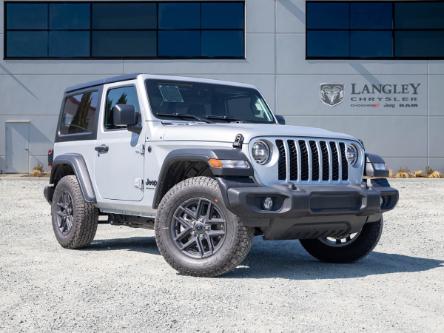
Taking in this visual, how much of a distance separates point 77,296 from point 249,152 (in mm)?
1868

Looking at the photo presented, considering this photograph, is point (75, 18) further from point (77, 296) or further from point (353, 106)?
point (77, 296)

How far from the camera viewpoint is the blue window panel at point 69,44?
89.2ft

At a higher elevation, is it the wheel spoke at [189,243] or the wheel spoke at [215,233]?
the wheel spoke at [215,233]

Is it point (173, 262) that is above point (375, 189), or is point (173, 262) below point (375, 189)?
below

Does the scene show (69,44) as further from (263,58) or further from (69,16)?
(263,58)

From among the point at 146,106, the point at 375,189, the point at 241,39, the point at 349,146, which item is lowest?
the point at 375,189

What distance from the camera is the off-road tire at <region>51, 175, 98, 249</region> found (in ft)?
25.8

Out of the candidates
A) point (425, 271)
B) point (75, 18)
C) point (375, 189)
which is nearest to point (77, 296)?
point (375, 189)

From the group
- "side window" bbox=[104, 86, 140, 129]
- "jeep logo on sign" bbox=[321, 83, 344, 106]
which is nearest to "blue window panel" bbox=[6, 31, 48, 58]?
"jeep logo on sign" bbox=[321, 83, 344, 106]

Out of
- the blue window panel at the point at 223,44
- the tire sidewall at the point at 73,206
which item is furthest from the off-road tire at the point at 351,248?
the blue window panel at the point at 223,44

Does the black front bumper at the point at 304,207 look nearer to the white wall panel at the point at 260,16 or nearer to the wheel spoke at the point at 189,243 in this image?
the wheel spoke at the point at 189,243

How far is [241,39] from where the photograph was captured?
26531 millimetres

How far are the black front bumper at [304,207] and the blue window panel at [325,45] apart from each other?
2079 centimetres

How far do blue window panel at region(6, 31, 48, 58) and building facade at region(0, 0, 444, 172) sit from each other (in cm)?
4
